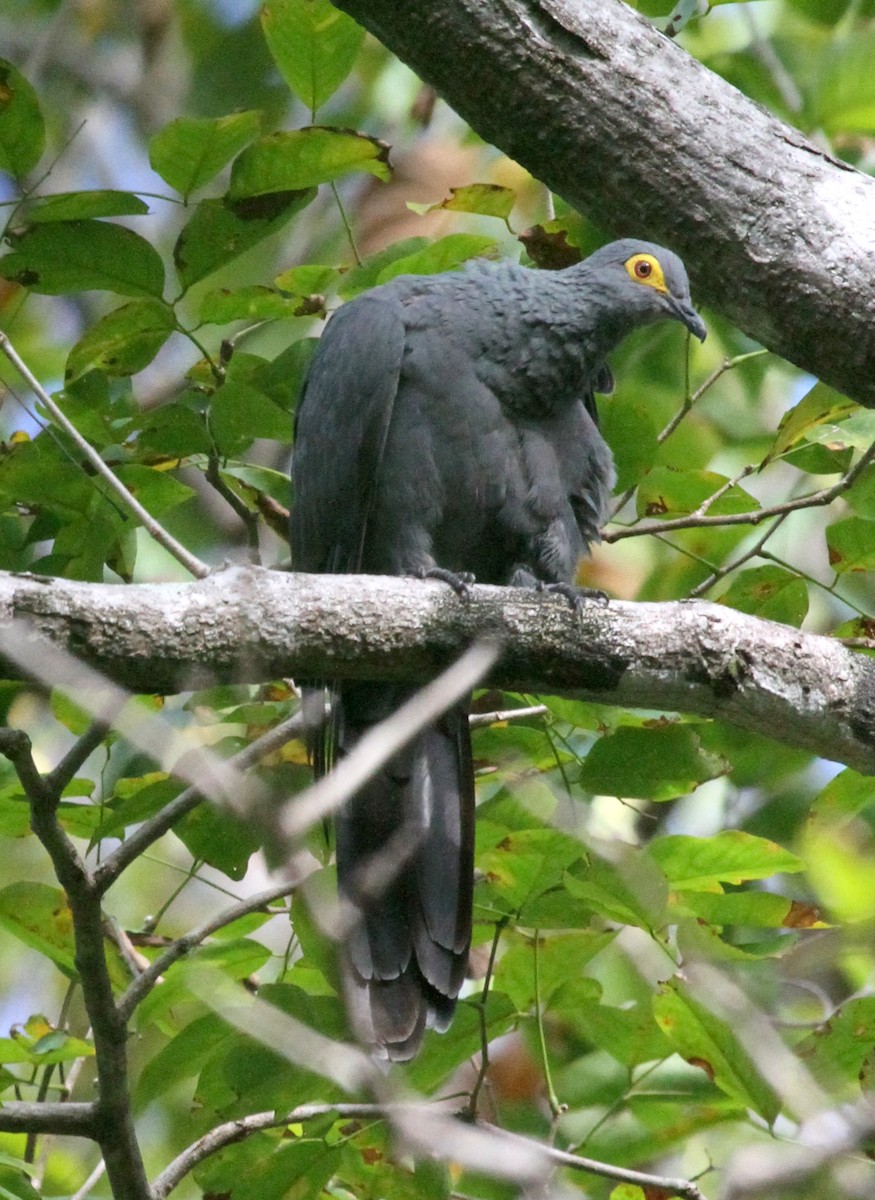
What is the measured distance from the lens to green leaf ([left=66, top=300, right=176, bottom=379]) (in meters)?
3.79

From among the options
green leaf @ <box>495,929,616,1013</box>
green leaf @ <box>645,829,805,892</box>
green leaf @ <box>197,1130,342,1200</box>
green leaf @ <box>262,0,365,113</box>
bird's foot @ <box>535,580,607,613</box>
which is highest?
green leaf @ <box>262,0,365,113</box>

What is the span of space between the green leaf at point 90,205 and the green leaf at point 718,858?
1911 mm

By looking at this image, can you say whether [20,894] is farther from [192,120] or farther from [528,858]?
[192,120]

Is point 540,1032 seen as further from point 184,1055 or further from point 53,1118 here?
point 53,1118

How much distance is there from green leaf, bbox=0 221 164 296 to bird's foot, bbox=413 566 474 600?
3.35ft

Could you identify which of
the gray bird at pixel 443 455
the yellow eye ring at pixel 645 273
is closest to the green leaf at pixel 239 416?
the gray bird at pixel 443 455

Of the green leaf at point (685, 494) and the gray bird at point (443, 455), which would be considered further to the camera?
the gray bird at point (443, 455)

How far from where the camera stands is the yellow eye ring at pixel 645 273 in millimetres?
4492

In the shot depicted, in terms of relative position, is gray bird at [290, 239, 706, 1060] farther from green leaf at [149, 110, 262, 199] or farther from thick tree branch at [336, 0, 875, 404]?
green leaf at [149, 110, 262, 199]

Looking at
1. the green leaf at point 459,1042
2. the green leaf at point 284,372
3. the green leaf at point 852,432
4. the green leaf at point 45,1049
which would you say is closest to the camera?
the green leaf at point 45,1049

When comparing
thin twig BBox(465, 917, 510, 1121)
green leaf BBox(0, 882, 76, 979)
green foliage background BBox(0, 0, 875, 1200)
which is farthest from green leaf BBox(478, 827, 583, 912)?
green leaf BBox(0, 882, 76, 979)

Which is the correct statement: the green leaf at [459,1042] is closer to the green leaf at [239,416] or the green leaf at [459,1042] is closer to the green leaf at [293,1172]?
the green leaf at [293,1172]

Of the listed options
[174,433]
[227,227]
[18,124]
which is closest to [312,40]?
[227,227]

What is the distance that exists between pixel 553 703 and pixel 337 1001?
0.88m
